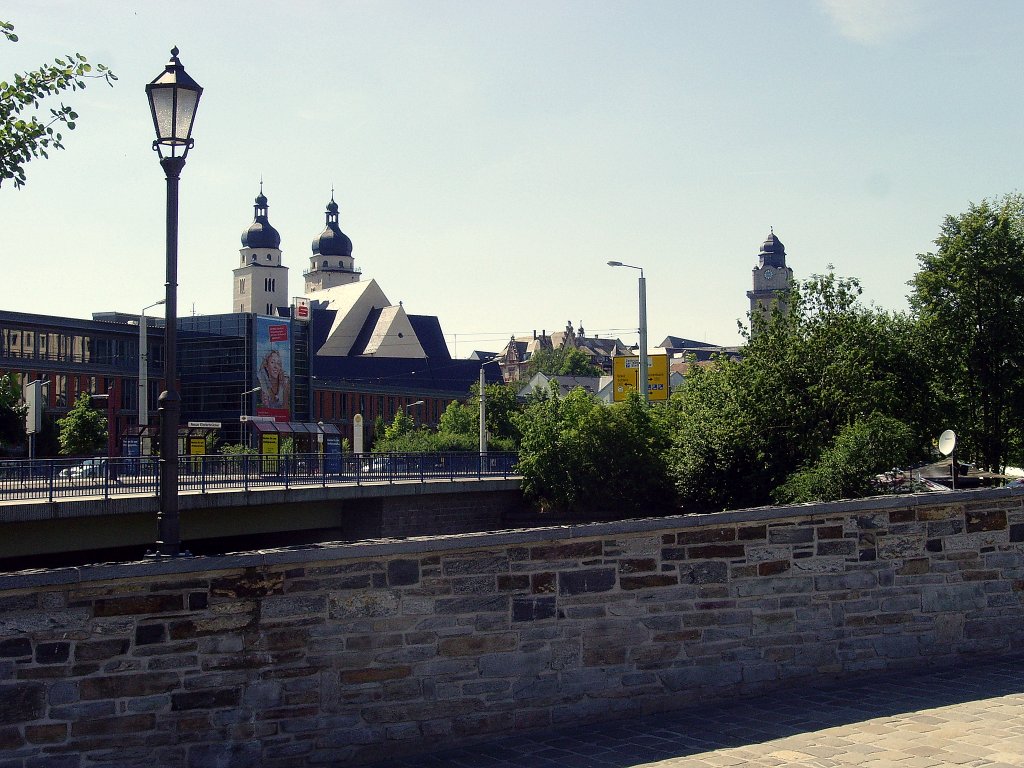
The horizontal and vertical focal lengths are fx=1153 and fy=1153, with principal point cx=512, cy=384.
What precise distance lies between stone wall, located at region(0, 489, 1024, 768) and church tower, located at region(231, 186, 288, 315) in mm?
156989

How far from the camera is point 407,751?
8516mm

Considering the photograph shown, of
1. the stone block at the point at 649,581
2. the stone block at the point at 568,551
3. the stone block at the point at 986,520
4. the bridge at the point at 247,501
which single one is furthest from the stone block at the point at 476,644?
the bridge at the point at 247,501

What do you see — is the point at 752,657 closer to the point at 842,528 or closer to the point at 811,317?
the point at 842,528

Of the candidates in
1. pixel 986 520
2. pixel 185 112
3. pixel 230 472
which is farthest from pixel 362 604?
pixel 230 472

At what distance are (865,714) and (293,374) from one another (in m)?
90.2

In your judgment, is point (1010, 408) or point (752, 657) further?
point (1010, 408)

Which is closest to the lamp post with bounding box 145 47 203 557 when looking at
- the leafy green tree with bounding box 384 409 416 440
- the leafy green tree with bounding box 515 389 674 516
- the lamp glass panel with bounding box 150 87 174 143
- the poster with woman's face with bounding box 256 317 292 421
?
the lamp glass panel with bounding box 150 87 174 143

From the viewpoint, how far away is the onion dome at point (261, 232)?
538ft

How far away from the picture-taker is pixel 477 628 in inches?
349

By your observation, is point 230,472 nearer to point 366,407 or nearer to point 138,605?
point 138,605

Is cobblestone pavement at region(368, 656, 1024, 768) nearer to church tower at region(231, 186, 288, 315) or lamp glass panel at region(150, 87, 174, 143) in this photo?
lamp glass panel at region(150, 87, 174, 143)

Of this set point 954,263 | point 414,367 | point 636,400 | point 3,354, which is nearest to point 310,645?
point 954,263

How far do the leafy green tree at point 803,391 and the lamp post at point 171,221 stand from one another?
933 inches

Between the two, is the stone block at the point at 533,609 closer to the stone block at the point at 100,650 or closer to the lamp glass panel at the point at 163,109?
the stone block at the point at 100,650
